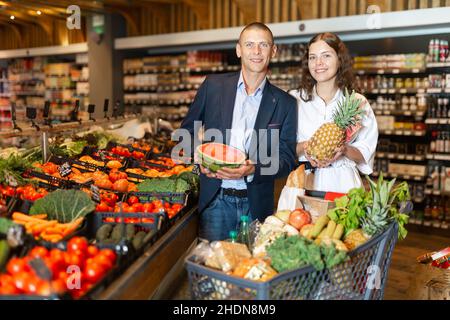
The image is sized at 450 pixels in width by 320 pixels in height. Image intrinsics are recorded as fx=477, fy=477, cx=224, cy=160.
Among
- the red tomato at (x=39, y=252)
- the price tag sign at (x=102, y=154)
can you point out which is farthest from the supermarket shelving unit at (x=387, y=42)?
the red tomato at (x=39, y=252)

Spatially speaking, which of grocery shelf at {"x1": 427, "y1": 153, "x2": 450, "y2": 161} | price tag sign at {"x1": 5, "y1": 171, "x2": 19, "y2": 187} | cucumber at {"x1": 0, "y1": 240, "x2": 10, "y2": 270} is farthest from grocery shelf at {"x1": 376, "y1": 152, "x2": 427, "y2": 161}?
cucumber at {"x1": 0, "y1": 240, "x2": 10, "y2": 270}

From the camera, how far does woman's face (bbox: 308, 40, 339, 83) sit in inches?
104

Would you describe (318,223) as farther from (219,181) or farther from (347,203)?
(219,181)

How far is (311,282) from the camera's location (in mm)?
1644

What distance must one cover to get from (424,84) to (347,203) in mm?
4294

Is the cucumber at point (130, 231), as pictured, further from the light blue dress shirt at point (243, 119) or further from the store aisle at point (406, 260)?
the store aisle at point (406, 260)

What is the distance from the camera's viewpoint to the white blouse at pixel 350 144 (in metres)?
2.81

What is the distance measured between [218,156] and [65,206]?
30.8 inches

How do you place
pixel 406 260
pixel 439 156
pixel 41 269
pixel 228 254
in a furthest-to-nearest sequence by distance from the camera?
1. pixel 439 156
2. pixel 406 260
3. pixel 228 254
4. pixel 41 269

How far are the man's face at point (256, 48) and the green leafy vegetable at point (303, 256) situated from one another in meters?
1.12

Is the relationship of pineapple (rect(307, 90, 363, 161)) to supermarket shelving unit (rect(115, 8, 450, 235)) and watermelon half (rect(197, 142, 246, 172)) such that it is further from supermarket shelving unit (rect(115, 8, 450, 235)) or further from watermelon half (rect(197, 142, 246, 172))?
supermarket shelving unit (rect(115, 8, 450, 235))

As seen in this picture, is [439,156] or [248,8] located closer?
[439,156]

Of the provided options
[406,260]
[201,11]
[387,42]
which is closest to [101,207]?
[406,260]

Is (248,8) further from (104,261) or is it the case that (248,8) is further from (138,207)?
(104,261)
